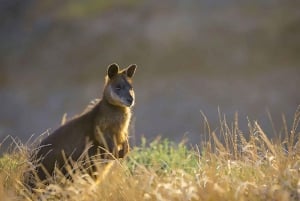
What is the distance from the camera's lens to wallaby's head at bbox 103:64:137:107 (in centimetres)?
1075

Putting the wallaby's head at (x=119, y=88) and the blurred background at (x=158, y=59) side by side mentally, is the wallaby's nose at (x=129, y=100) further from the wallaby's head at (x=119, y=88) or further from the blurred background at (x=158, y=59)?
the blurred background at (x=158, y=59)

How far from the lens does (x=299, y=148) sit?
8617 mm

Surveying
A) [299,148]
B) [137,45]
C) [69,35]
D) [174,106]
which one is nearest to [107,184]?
[299,148]

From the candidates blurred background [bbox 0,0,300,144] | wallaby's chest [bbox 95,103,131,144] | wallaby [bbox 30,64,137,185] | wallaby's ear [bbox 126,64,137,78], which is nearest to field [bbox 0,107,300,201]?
wallaby [bbox 30,64,137,185]

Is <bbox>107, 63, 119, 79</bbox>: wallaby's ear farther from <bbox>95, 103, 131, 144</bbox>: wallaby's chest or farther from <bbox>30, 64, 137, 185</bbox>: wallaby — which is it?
<bbox>95, 103, 131, 144</bbox>: wallaby's chest

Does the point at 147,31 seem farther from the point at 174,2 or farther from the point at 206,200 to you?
the point at 206,200

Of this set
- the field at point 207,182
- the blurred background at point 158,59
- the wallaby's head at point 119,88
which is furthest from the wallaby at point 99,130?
the blurred background at point 158,59

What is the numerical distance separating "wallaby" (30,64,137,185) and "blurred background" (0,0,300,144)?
11.4m

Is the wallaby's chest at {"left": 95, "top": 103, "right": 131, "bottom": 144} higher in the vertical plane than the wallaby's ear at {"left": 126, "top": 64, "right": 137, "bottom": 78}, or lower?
lower

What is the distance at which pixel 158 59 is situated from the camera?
30.4 m

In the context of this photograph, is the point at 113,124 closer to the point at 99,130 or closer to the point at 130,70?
the point at 99,130

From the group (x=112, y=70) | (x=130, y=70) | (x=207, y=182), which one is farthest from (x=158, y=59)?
(x=207, y=182)

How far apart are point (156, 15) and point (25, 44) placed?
6340 mm

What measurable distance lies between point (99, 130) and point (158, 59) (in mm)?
20286
